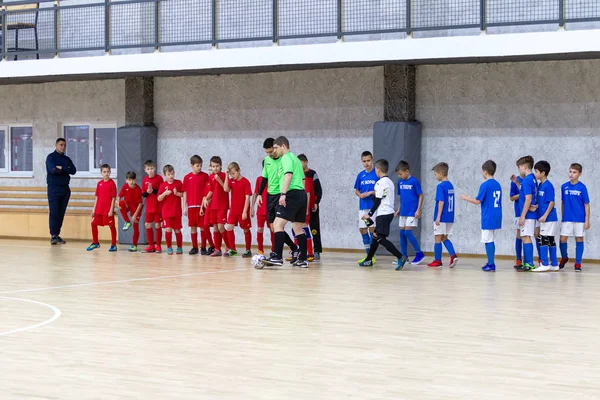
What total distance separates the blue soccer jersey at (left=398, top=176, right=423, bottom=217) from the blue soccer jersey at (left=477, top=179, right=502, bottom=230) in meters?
1.24

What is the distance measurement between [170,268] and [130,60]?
5627 mm

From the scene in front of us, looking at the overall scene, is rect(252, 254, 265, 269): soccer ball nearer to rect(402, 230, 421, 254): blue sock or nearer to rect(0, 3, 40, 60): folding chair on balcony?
rect(402, 230, 421, 254): blue sock

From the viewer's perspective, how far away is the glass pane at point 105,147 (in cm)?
1972

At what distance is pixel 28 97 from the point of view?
2058cm

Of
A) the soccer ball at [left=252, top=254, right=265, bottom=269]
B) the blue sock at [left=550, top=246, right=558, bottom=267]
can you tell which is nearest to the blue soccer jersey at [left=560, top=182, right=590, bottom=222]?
the blue sock at [left=550, top=246, right=558, bottom=267]

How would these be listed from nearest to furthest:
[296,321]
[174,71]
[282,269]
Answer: [296,321]
[282,269]
[174,71]

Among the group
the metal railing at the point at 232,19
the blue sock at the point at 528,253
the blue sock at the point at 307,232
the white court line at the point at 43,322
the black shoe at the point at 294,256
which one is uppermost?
the metal railing at the point at 232,19

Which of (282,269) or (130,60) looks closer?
(282,269)

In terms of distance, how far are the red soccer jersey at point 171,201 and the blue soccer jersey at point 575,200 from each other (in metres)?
6.43

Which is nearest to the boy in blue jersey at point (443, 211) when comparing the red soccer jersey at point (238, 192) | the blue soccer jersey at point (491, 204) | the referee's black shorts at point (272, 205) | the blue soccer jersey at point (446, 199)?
the blue soccer jersey at point (446, 199)

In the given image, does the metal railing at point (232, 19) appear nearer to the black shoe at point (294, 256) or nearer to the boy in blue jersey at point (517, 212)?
the boy in blue jersey at point (517, 212)

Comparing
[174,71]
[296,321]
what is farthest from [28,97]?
[296,321]

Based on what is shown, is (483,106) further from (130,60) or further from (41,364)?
(41,364)

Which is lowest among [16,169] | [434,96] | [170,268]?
[170,268]
